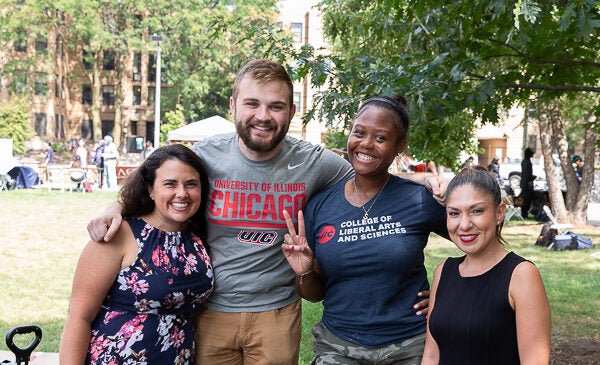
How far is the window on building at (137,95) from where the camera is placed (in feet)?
177

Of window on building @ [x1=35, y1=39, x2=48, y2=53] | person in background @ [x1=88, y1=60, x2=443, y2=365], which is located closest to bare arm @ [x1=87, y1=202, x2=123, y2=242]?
person in background @ [x1=88, y1=60, x2=443, y2=365]

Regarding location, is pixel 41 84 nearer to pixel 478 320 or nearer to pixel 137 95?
pixel 137 95

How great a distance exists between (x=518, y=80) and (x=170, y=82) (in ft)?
134

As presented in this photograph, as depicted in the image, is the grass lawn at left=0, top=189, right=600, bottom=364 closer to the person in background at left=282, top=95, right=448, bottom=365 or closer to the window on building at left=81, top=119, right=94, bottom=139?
the person in background at left=282, top=95, right=448, bottom=365

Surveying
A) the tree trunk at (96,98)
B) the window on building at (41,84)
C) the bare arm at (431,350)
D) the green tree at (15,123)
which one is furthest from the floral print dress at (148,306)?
the window on building at (41,84)

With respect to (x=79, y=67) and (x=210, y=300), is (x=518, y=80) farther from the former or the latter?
(x=79, y=67)

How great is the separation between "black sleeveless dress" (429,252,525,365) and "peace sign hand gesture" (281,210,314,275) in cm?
63

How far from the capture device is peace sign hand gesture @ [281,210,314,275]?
2.97 m

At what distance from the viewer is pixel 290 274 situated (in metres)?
3.29

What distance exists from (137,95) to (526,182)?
4179cm

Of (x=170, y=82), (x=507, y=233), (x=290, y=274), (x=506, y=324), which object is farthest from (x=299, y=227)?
(x=170, y=82)

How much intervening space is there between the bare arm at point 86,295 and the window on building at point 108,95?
53.8 meters

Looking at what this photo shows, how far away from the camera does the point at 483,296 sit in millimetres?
2471

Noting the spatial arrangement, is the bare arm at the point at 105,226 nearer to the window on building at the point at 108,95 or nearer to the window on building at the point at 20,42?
the window on building at the point at 20,42
